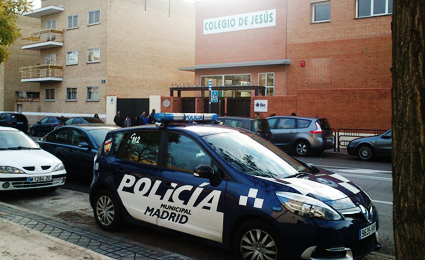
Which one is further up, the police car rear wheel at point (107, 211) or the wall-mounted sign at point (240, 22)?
the wall-mounted sign at point (240, 22)

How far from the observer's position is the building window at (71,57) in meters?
36.5

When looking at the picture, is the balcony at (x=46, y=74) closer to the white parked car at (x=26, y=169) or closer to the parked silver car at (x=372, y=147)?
the parked silver car at (x=372, y=147)

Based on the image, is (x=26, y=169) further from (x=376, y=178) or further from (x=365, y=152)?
(x=365, y=152)

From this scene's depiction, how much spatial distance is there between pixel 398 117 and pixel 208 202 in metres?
3.06

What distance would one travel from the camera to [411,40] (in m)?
2.28

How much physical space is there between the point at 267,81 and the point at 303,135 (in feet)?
33.7

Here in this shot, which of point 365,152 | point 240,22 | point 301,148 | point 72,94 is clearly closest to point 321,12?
point 240,22

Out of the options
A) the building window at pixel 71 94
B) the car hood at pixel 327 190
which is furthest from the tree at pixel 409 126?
the building window at pixel 71 94

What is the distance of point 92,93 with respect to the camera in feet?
116

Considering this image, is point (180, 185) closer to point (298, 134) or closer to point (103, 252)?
point (103, 252)

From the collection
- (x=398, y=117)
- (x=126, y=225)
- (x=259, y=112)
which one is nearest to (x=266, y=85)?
(x=259, y=112)

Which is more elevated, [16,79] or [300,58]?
[300,58]

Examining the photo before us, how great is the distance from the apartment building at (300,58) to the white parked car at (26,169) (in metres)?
17.0

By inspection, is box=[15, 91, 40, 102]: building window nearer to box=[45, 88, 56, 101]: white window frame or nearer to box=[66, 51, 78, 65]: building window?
box=[45, 88, 56, 101]: white window frame
